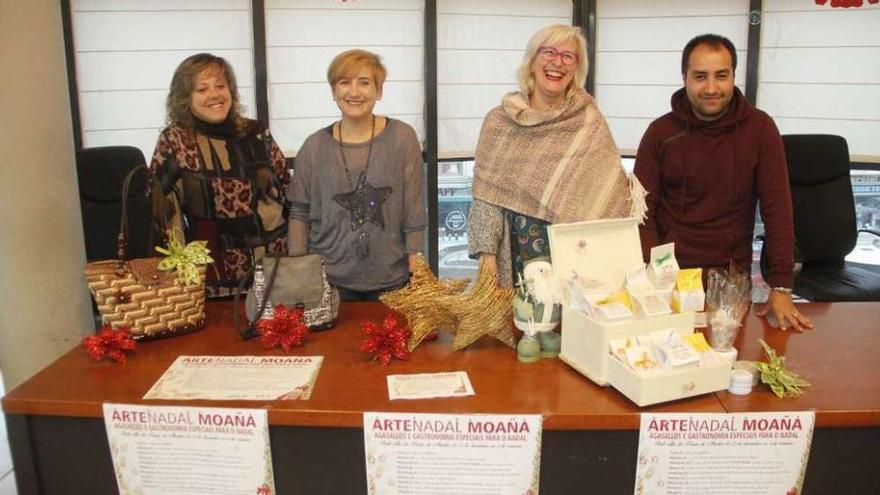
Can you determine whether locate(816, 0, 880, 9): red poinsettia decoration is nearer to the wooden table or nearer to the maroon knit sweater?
the maroon knit sweater

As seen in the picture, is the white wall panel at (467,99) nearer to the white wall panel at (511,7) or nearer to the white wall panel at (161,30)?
the white wall panel at (511,7)

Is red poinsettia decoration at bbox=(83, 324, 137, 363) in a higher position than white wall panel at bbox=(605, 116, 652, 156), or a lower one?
lower

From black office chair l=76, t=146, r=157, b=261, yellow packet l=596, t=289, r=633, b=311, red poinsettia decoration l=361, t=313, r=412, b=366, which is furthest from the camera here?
black office chair l=76, t=146, r=157, b=261

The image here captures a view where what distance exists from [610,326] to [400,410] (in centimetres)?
45

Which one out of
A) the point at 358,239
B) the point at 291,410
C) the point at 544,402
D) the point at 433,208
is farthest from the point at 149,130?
the point at 544,402

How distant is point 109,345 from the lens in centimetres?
153

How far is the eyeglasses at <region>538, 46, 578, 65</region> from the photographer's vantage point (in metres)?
1.96

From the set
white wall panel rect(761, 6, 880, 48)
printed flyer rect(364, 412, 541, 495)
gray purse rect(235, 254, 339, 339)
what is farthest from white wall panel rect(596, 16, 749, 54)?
printed flyer rect(364, 412, 541, 495)

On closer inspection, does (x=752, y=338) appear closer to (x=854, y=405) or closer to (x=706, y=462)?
(x=854, y=405)

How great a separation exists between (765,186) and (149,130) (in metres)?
2.88

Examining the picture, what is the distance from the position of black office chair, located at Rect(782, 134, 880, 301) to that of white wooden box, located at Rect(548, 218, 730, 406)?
1.90 metres

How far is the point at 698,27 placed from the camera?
3.51 metres

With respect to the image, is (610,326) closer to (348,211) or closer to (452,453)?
(452,453)

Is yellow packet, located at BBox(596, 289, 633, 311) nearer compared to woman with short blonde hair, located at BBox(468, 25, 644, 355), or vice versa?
yellow packet, located at BBox(596, 289, 633, 311)
